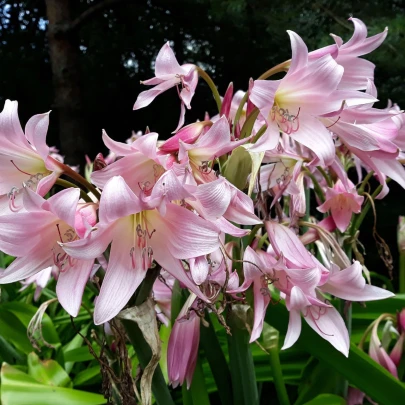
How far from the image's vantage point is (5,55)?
4.00 metres

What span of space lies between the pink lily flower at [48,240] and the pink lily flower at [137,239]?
20 mm

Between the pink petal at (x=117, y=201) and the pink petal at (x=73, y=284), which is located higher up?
the pink petal at (x=117, y=201)

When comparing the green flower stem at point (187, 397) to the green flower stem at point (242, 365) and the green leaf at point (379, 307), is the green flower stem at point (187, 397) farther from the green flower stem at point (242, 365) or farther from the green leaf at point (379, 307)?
the green leaf at point (379, 307)

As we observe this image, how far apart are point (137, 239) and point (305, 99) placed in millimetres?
229

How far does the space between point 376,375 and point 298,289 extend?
7.9 inches

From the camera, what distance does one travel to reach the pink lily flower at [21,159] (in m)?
0.43

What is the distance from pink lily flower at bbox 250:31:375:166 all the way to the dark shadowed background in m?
2.05

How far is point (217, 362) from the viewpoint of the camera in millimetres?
592

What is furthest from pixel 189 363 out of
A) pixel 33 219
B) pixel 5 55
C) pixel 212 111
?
pixel 5 55

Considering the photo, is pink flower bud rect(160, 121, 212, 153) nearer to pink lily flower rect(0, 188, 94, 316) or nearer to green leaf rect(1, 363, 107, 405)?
pink lily flower rect(0, 188, 94, 316)

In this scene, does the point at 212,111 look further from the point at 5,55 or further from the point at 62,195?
the point at 62,195

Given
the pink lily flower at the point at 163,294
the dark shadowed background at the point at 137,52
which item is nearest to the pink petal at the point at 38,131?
the pink lily flower at the point at 163,294

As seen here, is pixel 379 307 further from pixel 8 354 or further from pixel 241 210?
pixel 8 354

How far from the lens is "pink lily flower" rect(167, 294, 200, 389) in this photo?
55 centimetres
